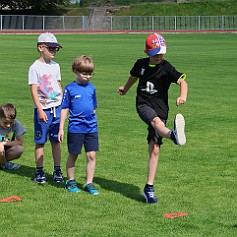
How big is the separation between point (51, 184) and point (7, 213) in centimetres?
146

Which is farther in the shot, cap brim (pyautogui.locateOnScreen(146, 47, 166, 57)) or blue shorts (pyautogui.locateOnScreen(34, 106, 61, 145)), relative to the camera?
blue shorts (pyautogui.locateOnScreen(34, 106, 61, 145))

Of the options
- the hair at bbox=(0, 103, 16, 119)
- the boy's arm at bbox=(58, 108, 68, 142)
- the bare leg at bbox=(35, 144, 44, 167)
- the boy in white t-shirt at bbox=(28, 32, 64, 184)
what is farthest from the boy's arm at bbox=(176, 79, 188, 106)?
the hair at bbox=(0, 103, 16, 119)

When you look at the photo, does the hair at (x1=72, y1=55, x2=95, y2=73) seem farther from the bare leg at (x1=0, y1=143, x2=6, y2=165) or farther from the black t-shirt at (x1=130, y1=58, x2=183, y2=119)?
the bare leg at (x1=0, y1=143, x2=6, y2=165)

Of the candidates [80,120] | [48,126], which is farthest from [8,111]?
[80,120]

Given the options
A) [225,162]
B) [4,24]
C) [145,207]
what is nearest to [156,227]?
[145,207]

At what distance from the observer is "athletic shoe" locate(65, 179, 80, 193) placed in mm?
8398

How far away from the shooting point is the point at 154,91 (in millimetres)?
8031

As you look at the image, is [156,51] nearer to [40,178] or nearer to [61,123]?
[61,123]

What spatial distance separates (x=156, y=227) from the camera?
273 inches

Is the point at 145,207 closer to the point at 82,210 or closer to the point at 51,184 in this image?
the point at 82,210

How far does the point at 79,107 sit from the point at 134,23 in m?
79.7

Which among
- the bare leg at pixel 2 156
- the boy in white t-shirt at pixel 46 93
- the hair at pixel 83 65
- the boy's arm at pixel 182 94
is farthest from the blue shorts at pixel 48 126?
the boy's arm at pixel 182 94

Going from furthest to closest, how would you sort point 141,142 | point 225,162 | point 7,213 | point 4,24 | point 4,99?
point 4,24 < point 4,99 < point 141,142 < point 225,162 < point 7,213

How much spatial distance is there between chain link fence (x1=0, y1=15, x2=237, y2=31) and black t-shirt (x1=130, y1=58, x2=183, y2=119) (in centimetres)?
7538
